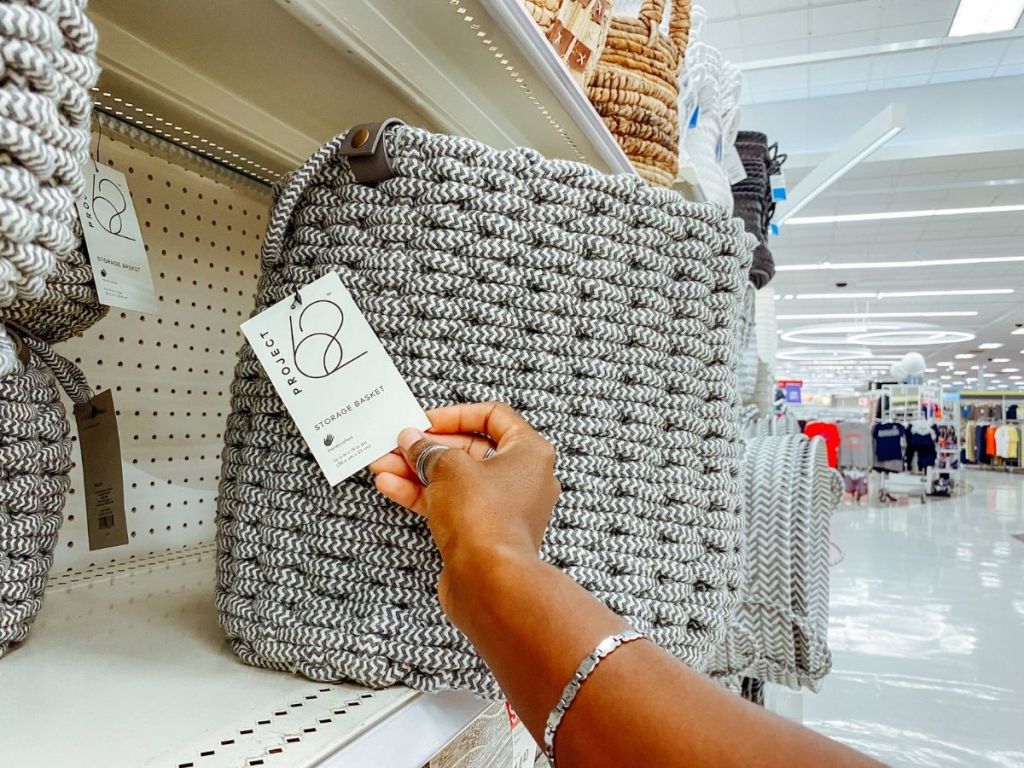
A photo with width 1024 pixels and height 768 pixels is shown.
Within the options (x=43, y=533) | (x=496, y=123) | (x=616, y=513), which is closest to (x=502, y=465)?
(x=616, y=513)

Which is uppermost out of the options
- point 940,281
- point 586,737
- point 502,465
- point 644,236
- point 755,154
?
point 940,281

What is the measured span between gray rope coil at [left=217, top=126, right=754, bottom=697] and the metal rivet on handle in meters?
0.01

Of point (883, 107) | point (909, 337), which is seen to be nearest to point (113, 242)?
point (883, 107)

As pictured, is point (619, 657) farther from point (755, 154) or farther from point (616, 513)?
point (755, 154)

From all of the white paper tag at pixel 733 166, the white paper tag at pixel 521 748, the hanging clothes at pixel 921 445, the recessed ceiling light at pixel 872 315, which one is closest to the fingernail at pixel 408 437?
the white paper tag at pixel 521 748

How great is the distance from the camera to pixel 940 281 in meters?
8.73

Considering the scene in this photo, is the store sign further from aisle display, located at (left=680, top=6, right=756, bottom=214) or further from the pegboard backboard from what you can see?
the pegboard backboard

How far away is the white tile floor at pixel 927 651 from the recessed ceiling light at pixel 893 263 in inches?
143

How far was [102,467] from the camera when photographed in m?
0.57

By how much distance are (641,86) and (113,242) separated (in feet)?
1.93

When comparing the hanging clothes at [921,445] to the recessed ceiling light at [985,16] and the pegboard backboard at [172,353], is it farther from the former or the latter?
the pegboard backboard at [172,353]

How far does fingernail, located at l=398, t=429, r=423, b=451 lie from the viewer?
0.42 meters

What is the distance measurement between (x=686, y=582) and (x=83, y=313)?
1.39 feet

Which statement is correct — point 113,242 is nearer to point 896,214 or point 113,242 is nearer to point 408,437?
point 408,437
